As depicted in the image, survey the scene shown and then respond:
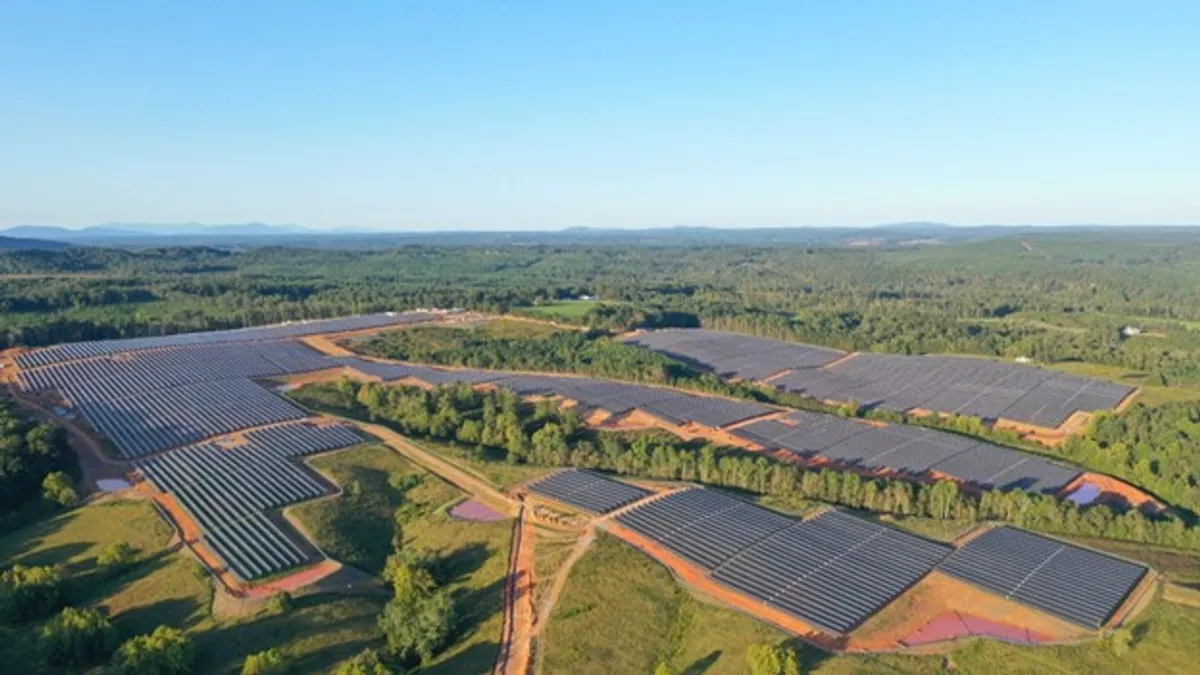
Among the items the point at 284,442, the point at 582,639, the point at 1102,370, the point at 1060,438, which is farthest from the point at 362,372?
the point at 1102,370

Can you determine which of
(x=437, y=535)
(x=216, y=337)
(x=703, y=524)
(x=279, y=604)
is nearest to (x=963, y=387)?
(x=703, y=524)

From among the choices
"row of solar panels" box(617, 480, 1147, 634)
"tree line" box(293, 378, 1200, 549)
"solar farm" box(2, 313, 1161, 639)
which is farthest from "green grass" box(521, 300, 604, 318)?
"row of solar panels" box(617, 480, 1147, 634)

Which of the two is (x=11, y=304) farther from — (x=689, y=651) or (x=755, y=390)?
(x=689, y=651)

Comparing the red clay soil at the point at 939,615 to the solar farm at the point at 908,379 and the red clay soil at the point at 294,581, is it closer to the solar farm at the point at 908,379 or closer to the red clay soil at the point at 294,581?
the red clay soil at the point at 294,581

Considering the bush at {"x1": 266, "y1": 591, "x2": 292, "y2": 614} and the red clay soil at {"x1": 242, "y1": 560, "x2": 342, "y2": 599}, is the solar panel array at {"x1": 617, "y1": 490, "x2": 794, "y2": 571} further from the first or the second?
the bush at {"x1": 266, "y1": 591, "x2": 292, "y2": 614}

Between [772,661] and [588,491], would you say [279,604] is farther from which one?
[772,661]
